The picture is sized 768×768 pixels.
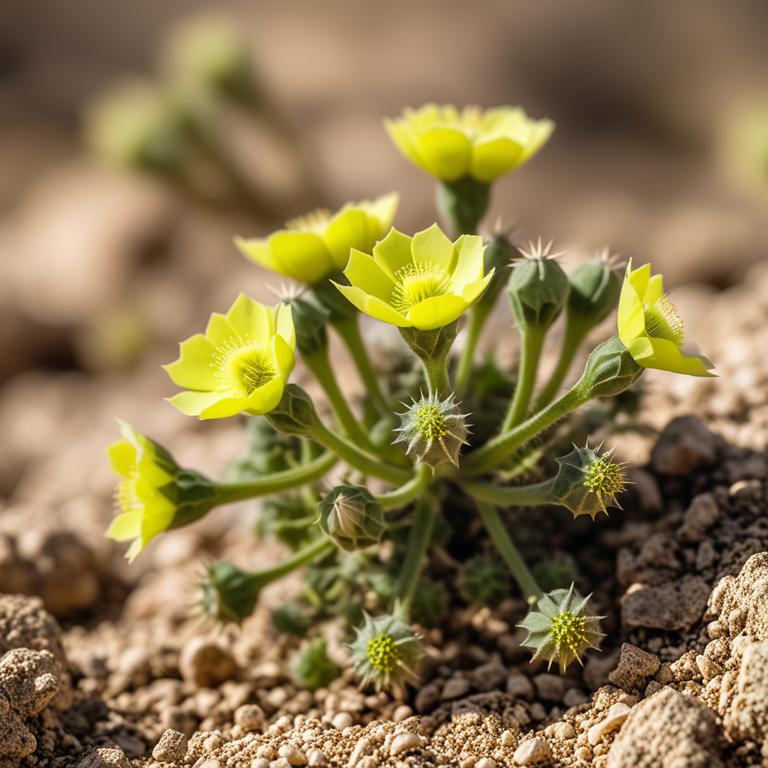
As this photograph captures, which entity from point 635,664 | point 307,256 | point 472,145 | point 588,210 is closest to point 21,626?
point 307,256

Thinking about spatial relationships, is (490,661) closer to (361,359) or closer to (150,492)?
→ (361,359)

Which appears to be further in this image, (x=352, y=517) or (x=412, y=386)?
(x=412, y=386)

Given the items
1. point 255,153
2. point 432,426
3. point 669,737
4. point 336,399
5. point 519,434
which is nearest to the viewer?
point 669,737

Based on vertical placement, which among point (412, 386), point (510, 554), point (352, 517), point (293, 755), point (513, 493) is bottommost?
point (293, 755)

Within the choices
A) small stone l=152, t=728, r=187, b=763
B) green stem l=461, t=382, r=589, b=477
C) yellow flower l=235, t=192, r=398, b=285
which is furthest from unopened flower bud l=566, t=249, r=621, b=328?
small stone l=152, t=728, r=187, b=763

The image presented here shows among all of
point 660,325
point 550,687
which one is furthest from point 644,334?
point 550,687

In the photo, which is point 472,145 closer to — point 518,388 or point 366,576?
point 518,388

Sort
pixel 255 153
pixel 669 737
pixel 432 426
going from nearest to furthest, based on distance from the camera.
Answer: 1. pixel 669 737
2. pixel 432 426
3. pixel 255 153

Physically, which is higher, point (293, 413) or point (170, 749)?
point (293, 413)

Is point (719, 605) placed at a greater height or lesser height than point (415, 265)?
lesser
